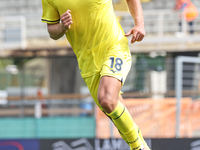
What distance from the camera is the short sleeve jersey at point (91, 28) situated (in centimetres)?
285

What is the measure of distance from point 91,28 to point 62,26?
27 cm

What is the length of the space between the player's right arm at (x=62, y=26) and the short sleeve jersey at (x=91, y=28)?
0.24 feet

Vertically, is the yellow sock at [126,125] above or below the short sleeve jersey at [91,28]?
below

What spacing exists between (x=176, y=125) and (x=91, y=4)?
14.7ft

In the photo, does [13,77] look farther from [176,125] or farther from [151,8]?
[176,125]

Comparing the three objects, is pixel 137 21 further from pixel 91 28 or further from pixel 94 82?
pixel 94 82

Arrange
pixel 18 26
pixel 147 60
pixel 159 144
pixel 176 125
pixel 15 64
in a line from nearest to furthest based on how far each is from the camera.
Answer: pixel 159 144 < pixel 176 125 < pixel 147 60 < pixel 18 26 < pixel 15 64

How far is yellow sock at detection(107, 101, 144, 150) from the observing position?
8.98 feet

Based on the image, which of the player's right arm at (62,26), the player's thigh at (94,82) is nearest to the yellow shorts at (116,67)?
the player's thigh at (94,82)

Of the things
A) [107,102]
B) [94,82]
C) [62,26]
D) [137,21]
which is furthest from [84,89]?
[107,102]

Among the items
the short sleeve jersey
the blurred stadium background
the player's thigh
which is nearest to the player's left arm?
the short sleeve jersey

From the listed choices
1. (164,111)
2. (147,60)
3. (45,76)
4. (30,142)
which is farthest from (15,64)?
(30,142)

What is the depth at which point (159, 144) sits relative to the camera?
12.1 feet

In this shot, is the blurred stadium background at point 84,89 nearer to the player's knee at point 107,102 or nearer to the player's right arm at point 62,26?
the player's knee at point 107,102
